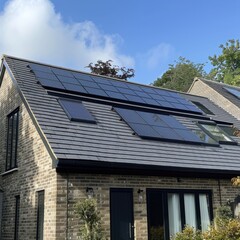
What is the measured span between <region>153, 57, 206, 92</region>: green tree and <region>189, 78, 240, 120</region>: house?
18960 millimetres

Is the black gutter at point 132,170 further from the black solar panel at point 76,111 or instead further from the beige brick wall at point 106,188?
the black solar panel at point 76,111

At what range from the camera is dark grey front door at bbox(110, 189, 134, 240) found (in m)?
9.54

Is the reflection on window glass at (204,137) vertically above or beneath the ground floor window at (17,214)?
above

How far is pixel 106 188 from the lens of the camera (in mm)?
9641

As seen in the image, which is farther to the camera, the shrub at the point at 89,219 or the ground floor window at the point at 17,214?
the ground floor window at the point at 17,214

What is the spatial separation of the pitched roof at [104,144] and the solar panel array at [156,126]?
22 cm

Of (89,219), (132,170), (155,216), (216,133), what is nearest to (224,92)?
(216,133)

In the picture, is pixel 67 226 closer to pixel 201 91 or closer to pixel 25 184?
pixel 25 184

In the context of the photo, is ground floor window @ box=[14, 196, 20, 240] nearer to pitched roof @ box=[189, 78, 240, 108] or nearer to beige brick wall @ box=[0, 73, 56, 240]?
beige brick wall @ box=[0, 73, 56, 240]

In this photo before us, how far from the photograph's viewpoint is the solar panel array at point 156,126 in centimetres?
1229

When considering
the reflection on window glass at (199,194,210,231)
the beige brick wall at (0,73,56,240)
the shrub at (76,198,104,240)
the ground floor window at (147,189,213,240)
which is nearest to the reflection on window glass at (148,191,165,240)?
the ground floor window at (147,189,213,240)

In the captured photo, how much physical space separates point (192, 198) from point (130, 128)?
3122mm

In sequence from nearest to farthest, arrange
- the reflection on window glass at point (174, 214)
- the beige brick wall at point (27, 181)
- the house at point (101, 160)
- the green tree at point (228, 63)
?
the beige brick wall at point (27, 181)
the house at point (101, 160)
the reflection on window glass at point (174, 214)
the green tree at point (228, 63)

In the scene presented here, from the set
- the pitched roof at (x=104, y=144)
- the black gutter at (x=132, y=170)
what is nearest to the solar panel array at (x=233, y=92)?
the pitched roof at (x=104, y=144)
